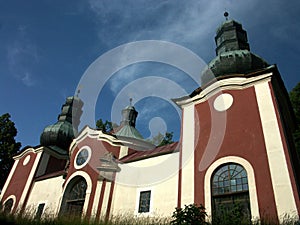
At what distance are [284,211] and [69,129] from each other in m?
20.7

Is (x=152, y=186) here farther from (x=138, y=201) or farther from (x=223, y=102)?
(x=223, y=102)

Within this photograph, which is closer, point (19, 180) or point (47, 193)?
point (47, 193)

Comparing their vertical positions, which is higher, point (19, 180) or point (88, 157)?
point (88, 157)

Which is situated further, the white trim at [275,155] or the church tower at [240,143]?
the church tower at [240,143]

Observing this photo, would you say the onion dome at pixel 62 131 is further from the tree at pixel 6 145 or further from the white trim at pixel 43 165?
the tree at pixel 6 145

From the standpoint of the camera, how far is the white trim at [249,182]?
8.73 meters

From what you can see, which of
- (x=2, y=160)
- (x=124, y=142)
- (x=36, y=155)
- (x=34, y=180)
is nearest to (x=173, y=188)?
(x=124, y=142)

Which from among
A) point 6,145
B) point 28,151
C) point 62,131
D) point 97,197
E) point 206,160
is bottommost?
point 97,197

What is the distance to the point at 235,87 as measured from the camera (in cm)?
1197

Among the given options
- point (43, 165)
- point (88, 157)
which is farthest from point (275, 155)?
point (43, 165)

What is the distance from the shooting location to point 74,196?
16.0 meters

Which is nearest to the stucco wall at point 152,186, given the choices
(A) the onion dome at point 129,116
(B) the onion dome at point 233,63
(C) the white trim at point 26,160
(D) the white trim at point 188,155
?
(D) the white trim at point 188,155

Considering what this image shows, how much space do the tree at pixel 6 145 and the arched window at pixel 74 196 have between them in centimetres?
1137

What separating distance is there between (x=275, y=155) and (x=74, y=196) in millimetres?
11897
